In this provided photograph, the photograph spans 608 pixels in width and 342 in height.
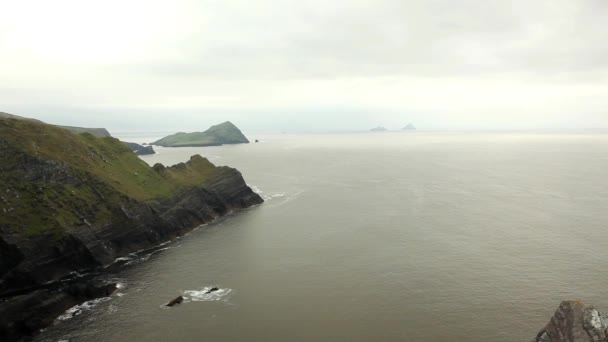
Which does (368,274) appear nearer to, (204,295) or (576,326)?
(204,295)

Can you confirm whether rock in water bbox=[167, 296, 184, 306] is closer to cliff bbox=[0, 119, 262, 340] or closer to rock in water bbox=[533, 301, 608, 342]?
cliff bbox=[0, 119, 262, 340]

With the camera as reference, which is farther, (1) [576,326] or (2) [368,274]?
(2) [368,274]

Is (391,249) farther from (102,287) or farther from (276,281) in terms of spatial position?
(102,287)

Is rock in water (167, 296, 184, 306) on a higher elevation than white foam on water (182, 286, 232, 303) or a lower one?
higher

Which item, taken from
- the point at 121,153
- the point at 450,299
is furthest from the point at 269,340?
the point at 121,153

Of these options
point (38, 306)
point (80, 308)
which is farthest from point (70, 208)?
point (80, 308)

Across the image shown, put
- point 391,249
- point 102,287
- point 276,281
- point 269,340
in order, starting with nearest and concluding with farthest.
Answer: point 269,340
point 102,287
point 276,281
point 391,249

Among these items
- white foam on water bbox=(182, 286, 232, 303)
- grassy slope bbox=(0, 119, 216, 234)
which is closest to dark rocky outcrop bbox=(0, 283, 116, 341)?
grassy slope bbox=(0, 119, 216, 234)
